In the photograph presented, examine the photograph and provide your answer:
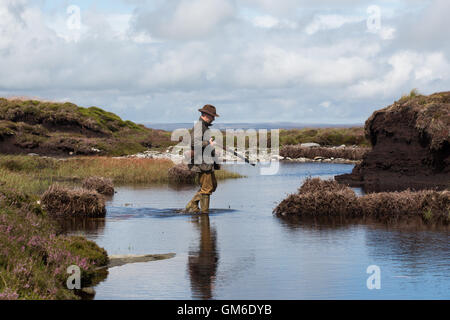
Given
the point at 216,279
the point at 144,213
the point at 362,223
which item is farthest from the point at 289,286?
the point at 144,213

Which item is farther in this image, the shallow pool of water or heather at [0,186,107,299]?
the shallow pool of water

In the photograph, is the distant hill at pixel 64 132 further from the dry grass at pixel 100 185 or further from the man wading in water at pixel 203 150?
the man wading in water at pixel 203 150

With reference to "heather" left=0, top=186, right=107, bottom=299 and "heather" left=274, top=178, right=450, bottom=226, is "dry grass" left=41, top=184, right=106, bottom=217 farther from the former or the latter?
"heather" left=0, top=186, right=107, bottom=299

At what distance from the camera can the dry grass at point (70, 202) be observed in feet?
60.8

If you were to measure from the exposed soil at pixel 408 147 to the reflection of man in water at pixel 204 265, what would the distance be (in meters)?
15.0

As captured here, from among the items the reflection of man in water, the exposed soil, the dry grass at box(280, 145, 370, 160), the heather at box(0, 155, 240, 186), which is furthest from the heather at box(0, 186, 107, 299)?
the dry grass at box(280, 145, 370, 160)

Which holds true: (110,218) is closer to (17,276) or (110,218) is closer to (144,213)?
(144,213)

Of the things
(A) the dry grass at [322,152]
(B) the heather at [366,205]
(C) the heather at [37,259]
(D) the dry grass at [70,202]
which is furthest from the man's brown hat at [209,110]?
(A) the dry grass at [322,152]

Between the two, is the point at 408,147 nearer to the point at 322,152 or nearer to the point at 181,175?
the point at 181,175

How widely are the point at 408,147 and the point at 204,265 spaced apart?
21.7 meters

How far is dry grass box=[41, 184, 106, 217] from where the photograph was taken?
18547mm

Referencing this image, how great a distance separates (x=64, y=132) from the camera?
65.0m

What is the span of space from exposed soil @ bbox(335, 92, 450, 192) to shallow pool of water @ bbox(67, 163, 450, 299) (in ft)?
37.8
